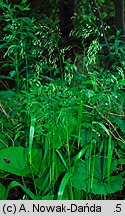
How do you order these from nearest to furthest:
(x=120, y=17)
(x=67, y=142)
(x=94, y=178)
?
(x=67, y=142) < (x=94, y=178) < (x=120, y=17)

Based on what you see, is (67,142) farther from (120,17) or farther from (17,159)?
(120,17)

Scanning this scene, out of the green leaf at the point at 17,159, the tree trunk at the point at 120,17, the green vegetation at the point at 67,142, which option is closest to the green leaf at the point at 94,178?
the green vegetation at the point at 67,142

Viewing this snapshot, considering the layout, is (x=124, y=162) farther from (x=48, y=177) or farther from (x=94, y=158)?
(x=48, y=177)

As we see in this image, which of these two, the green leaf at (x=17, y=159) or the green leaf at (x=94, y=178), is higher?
the green leaf at (x=17, y=159)

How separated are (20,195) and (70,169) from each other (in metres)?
0.40

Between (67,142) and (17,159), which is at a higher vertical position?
(67,142)

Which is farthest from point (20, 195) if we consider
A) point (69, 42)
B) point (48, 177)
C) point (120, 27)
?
point (69, 42)

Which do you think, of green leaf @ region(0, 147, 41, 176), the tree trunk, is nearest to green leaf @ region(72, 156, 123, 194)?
green leaf @ region(0, 147, 41, 176)

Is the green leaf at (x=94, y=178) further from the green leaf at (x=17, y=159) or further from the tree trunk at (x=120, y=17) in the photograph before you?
the tree trunk at (x=120, y=17)

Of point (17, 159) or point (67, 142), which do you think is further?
point (17, 159)

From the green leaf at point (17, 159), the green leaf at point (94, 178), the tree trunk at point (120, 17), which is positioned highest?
the tree trunk at point (120, 17)

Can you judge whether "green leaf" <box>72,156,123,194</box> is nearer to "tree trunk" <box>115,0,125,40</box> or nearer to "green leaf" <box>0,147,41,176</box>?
"green leaf" <box>0,147,41,176</box>

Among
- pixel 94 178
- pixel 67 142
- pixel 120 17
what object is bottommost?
pixel 94 178

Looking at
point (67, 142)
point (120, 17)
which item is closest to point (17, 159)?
point (67, 142)
